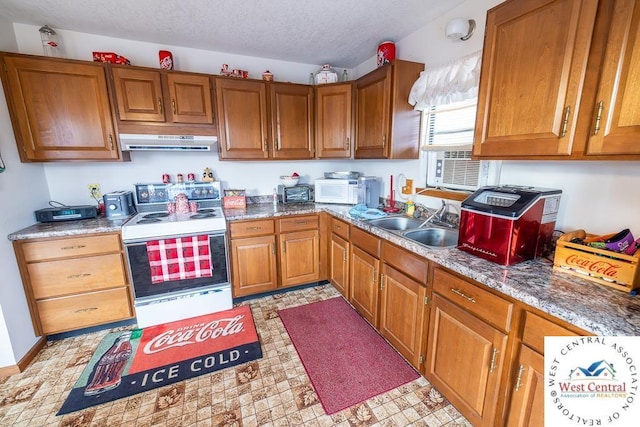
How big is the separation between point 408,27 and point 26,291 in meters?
3.52

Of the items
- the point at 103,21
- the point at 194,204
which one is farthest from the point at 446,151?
the point at 103,21

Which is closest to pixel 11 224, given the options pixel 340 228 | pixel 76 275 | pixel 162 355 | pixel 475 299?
pixel 76 275

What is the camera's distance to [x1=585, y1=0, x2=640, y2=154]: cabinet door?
35.3 inches

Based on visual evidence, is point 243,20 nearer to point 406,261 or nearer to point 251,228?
point 251,228

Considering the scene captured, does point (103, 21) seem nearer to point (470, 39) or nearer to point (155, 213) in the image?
point (155, 213)

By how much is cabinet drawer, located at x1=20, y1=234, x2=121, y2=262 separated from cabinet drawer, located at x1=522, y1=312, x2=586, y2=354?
2.60 meters

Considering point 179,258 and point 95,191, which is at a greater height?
point 95,191

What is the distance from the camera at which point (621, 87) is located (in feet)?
3.05

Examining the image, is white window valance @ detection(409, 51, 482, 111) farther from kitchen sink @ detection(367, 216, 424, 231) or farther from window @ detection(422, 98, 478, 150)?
kitchen sink @ detection(367, 216, 424, 231)

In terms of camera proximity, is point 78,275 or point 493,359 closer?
point 493,359

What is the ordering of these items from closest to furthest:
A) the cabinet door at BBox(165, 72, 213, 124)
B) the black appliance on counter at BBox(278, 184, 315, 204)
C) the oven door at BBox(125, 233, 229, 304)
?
1. the oven door at BBox(125, 233, 229, 304)
2. the cabinet door at BBox(165, 72, 213, 124)
3. the black appliance on counter at BBox(278, 184, 315, 204)

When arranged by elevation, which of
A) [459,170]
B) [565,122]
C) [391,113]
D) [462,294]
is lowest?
[462,294]

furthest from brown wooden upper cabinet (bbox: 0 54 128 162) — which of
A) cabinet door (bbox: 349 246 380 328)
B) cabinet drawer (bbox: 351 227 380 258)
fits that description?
cabinet door (bbox: 349 246 380 328)

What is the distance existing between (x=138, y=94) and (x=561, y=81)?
2.79 m
